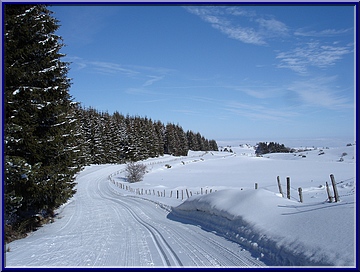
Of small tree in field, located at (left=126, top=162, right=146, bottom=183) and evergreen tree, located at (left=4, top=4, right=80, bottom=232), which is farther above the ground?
evergreen tree, located at (left=4, top=4, right=80, bottom=232)

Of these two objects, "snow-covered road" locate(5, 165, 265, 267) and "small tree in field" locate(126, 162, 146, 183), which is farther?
"small tree in field" locate(126, 162, 146, 183)

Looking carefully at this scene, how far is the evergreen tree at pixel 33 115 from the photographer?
8.91 m

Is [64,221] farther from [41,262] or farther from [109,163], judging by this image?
[109,163]

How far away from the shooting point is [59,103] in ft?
39.3

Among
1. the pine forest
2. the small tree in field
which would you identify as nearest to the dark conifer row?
the small tree in field

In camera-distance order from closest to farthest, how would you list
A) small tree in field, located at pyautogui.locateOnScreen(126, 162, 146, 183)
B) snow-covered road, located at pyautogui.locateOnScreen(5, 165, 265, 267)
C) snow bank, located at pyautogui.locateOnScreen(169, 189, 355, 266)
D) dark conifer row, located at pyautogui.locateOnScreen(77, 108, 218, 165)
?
snow bank, located at pyautogui.locateOnScreen(169, 189, 355, 266), snow-covered road, located at pyautogui.locateOnScreen(5, 165, 265, 267), small tree in field, located at pyautogui.locateOnScreen(126, 162, 146, 183), dark conifer row, located at pyautogui.locateOnScreen(77, 108, 218, 165)

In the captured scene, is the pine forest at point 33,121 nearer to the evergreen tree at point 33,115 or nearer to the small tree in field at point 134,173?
the evergreen tree at point 33,115

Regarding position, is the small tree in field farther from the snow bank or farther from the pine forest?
the snow bank

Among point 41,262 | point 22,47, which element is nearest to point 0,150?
point 41,262

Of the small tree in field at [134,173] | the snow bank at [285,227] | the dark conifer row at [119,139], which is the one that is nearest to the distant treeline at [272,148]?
the dark conifer row at [119,139]

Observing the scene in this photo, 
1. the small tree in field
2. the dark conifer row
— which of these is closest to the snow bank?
the small tree in field

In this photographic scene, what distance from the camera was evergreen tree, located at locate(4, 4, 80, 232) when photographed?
891 cm

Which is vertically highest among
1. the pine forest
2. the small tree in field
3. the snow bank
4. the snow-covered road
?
the pine forest

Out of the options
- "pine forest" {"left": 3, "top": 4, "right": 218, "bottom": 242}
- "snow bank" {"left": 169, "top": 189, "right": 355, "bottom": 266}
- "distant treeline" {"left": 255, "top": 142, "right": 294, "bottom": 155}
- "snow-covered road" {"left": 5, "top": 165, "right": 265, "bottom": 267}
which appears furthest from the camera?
"distant treeline" {"left": 255, "top": 142, "right": 294, "bottom": 155}
